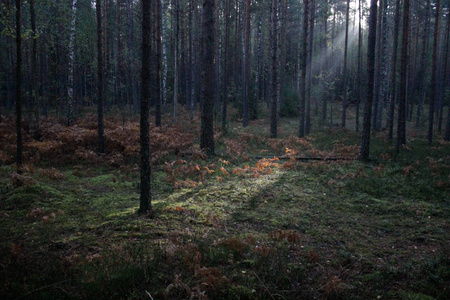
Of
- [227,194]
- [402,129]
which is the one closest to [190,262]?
[227,194]

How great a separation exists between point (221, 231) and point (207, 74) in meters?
8.45

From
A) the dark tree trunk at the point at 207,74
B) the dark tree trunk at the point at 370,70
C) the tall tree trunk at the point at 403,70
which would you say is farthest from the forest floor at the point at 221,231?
the tall tree trunk at the point at 403,70

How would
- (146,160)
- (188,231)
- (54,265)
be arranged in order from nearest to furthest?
1. (54,265)
2. (188,231)
3. (146,160)

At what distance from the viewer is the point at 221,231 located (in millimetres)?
5711

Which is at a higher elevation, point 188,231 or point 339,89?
point 339,89

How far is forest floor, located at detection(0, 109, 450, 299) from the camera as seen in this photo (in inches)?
143

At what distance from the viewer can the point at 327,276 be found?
163 inches

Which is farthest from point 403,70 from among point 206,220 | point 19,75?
point 19,75

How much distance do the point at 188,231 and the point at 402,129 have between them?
630 inches

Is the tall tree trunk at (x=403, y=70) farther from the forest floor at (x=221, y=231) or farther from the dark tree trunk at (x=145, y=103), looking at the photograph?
the dark tree trunk at (x=145, y=103)

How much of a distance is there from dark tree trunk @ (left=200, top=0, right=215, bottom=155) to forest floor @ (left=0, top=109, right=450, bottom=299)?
4.17 feet

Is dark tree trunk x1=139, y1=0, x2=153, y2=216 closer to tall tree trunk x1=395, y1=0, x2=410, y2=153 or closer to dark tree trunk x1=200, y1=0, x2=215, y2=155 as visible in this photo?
dark tree trunk x1=200, y1=0, x2=215, y2=155

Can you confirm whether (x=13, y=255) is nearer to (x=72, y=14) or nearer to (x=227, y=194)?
(x=227, y=194)

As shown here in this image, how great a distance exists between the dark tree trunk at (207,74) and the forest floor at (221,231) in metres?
1.27
